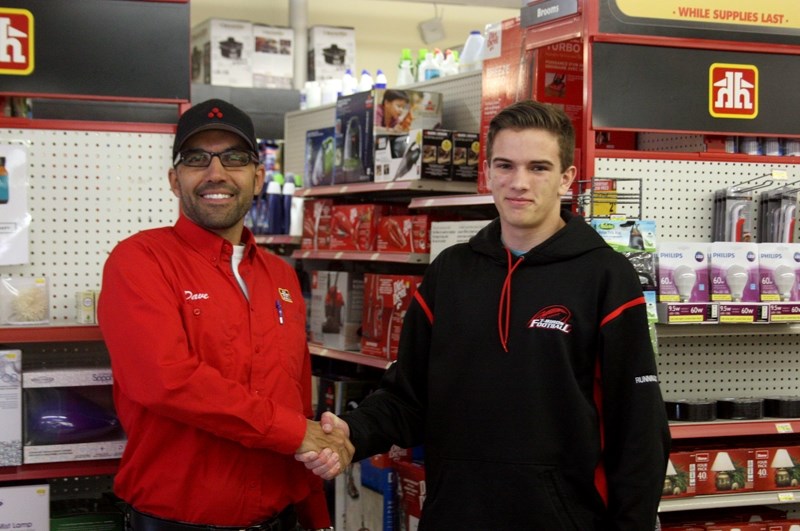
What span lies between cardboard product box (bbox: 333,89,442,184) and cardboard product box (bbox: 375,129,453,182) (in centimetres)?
3

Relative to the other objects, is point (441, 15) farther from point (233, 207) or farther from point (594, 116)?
point (233, 207)

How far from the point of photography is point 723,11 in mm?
4008

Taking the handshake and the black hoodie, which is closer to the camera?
the black hoodie

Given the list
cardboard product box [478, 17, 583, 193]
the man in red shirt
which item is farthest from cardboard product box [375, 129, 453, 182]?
the man in red shirt

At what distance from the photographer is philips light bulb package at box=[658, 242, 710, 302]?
12.0 ft

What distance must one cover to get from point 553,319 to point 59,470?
5.94 ft

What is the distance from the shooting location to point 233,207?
9.88ft

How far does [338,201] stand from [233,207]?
337cm

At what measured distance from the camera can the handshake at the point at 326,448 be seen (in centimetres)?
285

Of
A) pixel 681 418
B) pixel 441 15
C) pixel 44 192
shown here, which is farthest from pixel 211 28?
pixel 681 418

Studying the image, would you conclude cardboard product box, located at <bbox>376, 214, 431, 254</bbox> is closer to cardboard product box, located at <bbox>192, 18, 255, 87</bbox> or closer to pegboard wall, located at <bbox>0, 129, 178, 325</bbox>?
pegboard wall, located at <bbox>0, 129, 178, 325</bbox>

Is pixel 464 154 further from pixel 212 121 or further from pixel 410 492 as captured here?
pixel 212 121

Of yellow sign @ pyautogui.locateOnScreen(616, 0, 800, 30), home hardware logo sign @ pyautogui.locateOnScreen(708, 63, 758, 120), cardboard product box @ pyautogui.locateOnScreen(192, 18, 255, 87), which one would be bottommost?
home hardware logo sign @ pyautogui.locateOnScreen(708, 63, 758, 120)

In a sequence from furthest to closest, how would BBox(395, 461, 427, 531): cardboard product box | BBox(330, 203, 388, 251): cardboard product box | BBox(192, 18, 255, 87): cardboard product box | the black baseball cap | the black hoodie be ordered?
BBox(192, 18, 255, 87): cardboard product box
BBox(330, 203, 388, 251): cardboard product box
BBox(395, 461, 427, 531): cardboard product box
the black baseball cap
the black hoodie
